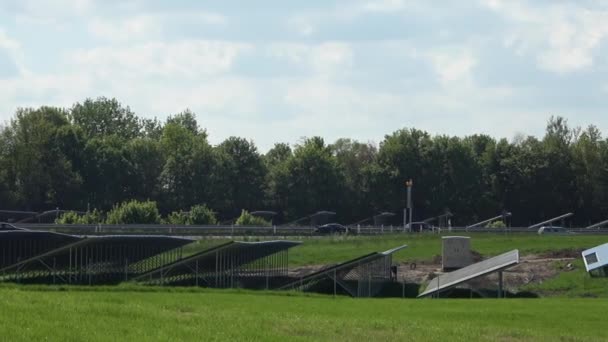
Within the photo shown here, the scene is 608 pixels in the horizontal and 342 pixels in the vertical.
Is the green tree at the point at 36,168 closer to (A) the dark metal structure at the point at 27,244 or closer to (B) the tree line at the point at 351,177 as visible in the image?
(B) the tree line at the point at 351,177

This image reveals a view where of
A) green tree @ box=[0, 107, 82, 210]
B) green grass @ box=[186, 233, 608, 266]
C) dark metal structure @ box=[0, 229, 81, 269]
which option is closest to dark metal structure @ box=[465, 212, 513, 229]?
green grass @ box=[186, 233, 608, 266]

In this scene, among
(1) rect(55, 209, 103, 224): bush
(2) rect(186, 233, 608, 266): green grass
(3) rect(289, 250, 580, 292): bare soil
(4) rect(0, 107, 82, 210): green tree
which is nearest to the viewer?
(3) rect(289, 250, 580, 292): bare soil

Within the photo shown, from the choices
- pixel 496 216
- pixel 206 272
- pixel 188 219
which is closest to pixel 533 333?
pixel 206 272

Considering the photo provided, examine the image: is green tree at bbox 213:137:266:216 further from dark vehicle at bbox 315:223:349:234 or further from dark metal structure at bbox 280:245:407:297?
dark metal structure at bbox 280:245:407:297

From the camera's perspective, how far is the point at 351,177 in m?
125

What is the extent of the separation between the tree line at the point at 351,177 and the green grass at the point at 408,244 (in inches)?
1554

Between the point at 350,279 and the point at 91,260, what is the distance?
12.9m

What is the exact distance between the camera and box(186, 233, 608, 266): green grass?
68.6m

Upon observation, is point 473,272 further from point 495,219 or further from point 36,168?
point 36,168

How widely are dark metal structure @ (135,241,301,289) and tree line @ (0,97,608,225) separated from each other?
5424cm

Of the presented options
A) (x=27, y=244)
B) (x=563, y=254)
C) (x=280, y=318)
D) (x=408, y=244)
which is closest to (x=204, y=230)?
(x=408, y=244)

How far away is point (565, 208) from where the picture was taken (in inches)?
4815

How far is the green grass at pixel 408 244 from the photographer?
6862 centimetres

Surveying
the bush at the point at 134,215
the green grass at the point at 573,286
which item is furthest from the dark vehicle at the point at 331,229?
the green grass at the point at 573,286
